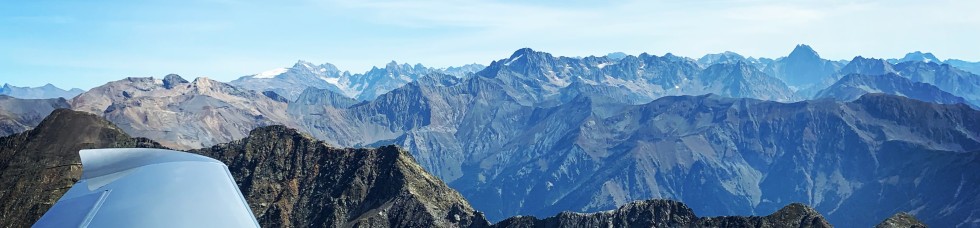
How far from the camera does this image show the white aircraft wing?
1543 inches

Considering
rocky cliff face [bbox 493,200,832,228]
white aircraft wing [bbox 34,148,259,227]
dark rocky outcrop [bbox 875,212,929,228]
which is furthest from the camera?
rocky cliff face [bbox 493,200,832,228]

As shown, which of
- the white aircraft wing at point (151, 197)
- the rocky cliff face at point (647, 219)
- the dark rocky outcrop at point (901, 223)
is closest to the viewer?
the white aircraft wing at point (151, 197)

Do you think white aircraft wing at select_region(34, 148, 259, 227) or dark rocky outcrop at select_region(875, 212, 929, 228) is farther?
dark rocky outcrop at select_region(875, 212, 929, 228)

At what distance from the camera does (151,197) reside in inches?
1650

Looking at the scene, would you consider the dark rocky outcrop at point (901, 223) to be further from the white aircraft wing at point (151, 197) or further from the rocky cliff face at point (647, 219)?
the white aircraft wing at point (151, 197)

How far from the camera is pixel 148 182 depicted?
4475 cm

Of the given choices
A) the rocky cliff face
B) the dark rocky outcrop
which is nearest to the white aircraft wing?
the rocky cliff face

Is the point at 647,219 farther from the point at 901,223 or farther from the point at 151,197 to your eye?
the point at 151,197

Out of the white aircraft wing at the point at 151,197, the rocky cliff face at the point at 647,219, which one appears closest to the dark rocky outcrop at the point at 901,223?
the rocky cliff face at the point at 647,219

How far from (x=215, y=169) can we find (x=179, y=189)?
663 centimetres

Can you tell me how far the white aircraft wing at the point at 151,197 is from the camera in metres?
39.2

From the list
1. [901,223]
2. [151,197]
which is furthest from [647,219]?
[151,197]

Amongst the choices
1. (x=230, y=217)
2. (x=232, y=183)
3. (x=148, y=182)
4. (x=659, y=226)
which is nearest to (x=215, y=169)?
(x=232, y=183)

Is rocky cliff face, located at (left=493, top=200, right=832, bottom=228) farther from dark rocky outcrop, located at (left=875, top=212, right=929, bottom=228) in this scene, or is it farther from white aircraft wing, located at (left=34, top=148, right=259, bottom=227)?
white aircraft wing, located at (left=34, top=148, right=259, bottom=227)
